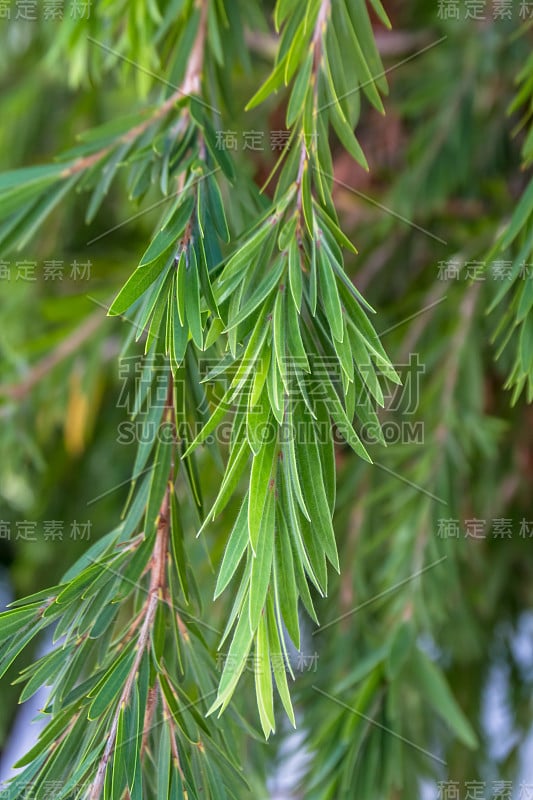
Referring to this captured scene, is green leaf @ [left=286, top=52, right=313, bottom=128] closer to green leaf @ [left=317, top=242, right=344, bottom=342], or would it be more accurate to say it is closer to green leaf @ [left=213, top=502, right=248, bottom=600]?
green leaf @ [left=317, top=242, right=344, bottom=342]

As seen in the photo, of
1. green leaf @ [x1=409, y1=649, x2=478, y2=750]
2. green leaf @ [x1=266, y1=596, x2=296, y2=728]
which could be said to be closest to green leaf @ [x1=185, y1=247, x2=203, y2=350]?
green leaf @ [x1=266, y1=596, x2=296, y2=728]

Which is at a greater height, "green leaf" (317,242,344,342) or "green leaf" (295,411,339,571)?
"green leaf" (317,242,344,342)

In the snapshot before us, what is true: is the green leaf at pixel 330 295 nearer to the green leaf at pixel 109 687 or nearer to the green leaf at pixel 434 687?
the green leaf at pixel 109 687

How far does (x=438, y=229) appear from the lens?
82 centimetres

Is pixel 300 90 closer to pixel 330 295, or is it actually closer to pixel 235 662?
pixel 330 295

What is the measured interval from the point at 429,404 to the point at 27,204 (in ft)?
1.20

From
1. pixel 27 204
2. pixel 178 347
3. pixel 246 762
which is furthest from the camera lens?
pixel 246 762

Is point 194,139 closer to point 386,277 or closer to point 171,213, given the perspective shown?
point 171,213

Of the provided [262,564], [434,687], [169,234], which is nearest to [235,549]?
[262,564]

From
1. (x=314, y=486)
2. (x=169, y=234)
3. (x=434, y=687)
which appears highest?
(x=169, y=234)

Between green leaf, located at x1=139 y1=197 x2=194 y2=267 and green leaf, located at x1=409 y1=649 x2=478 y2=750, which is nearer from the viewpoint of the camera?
green leaf, located at x1=139 y1=197 x2=194 y2=267

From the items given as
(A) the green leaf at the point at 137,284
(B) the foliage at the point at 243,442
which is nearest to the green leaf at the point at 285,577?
(B) the foliage at the point at 243,442

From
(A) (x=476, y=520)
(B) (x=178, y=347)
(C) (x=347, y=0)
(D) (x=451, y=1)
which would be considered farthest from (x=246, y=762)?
(D) (x=451, y=1)

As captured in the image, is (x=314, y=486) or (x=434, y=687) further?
(x=434, y=687)
